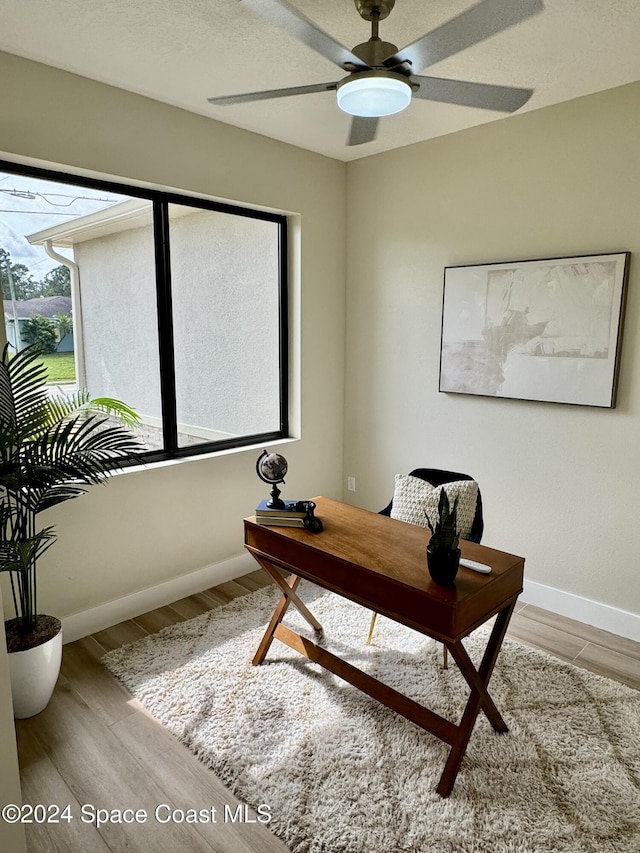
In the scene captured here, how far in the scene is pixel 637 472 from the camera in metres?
2.81

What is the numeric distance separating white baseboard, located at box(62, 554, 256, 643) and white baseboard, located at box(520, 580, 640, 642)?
1.80 metres

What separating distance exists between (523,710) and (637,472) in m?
1.34

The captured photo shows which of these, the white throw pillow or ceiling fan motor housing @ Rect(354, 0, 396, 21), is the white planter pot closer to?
the white throw pillow

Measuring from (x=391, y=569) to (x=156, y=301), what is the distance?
2.05 metres

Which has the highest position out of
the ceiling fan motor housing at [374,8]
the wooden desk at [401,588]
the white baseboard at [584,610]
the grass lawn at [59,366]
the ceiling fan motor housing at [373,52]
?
the ceiling fan motor housing at [374,8]

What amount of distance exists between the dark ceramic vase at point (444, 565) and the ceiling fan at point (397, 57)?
153cm

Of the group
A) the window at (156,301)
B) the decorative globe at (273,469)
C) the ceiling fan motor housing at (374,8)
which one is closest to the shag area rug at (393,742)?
the decorative globe at (273,469)

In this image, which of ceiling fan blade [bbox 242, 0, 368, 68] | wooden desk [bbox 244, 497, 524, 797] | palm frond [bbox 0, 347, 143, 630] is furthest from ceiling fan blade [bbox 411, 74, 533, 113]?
palm frond [bbox 0, 347, 143, 630]

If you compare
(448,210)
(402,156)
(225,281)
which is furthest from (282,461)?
(402,156)

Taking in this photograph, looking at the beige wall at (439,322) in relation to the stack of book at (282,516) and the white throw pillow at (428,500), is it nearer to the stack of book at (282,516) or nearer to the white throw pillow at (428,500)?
the white throw pillow at (428,500)

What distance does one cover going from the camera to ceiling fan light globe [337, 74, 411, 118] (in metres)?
1.74

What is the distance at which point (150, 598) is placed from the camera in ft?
10.2

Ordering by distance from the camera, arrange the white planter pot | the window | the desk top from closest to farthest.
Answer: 1. the desk top
2. the white planter pot
3. the window

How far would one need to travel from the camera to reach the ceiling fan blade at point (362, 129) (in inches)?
87.5
